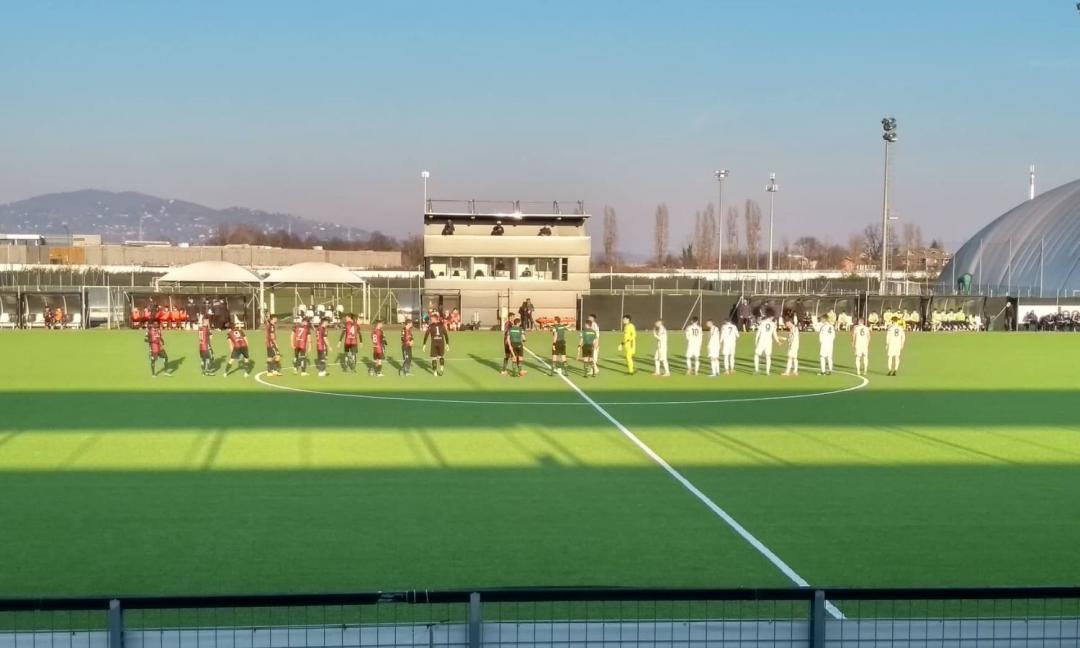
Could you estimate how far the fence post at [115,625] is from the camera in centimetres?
440

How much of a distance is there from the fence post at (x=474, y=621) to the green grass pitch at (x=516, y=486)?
182 inches

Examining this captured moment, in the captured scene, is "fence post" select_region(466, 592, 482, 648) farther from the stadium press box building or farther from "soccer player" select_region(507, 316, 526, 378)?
the stadium press box building

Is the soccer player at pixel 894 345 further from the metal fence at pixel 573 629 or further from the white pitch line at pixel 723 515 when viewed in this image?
the metal fence at pixel 573 629

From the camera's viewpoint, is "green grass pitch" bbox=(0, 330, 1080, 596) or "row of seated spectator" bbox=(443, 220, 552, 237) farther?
"row of seated spectator" bbox=(443, 220, 552, 237)

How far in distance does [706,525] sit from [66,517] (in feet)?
23.9

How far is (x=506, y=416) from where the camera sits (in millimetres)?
20375

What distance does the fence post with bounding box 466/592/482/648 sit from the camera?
180 inches

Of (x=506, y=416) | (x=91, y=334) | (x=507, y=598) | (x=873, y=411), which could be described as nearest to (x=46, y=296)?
(x=91, y=334)

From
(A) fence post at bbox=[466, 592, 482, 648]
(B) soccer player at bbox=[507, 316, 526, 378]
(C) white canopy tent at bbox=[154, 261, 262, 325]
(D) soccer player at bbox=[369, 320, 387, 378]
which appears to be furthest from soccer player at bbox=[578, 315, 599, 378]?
(C) white canopy tent at bbox=[154, 261, 262, 325]

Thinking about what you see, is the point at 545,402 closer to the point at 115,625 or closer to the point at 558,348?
the point at 558,348

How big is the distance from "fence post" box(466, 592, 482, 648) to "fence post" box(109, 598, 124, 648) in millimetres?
1540

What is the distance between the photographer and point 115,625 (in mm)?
4457

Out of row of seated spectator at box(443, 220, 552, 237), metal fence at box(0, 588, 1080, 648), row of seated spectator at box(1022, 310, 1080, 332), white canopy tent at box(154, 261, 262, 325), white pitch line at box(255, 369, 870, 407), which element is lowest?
white pitch line at box(255, 369, 870, 407)

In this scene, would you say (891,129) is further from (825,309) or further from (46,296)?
(46,296)
